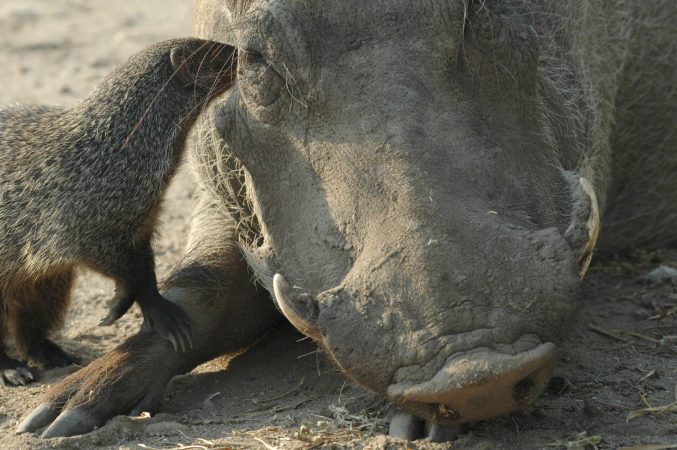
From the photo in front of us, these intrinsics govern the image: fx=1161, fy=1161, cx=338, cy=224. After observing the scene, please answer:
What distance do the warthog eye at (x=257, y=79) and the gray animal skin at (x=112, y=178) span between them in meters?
0.35

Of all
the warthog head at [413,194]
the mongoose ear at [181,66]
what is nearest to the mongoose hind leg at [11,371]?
the mongoose ear at [181,66]

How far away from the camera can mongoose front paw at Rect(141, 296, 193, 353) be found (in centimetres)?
415

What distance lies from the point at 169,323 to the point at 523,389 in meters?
1.61

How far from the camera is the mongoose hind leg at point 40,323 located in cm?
454

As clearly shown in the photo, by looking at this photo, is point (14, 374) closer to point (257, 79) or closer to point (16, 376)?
point (16, 376)

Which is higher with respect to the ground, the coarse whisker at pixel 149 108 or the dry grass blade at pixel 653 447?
the coarse whisker at pixel 149 108

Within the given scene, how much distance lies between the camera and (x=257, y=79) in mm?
3613

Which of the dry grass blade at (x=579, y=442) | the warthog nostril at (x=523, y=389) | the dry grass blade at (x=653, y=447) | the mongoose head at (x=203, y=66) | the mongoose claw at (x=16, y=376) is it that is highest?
the mongoose head at (x=203, y=66)

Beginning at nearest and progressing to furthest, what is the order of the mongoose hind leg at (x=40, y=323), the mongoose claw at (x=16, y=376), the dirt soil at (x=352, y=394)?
the dirt soil at (x=352, y=394) < the mongoose claw at (x=16, y=376) < the mongoose hind leg at (x=40, y=323)

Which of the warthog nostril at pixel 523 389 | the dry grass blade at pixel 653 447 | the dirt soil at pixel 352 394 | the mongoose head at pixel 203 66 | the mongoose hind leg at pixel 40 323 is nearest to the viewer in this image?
the warthog nostril at pixel 523 389

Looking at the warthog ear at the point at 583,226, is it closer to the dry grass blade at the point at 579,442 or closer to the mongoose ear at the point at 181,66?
the dry grass blade at the point at 579,442

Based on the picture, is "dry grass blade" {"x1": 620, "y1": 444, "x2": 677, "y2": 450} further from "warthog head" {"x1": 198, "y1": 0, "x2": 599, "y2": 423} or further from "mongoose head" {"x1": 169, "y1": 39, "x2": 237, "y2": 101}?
"mongoose head" {"x1": 169, "y1": 39, "x2": 237, "y2": 101}

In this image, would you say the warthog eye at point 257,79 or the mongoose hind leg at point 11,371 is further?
the mongoose hind leg at point 11,371

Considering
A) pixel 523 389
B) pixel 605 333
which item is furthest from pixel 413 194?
pixel 605 333
